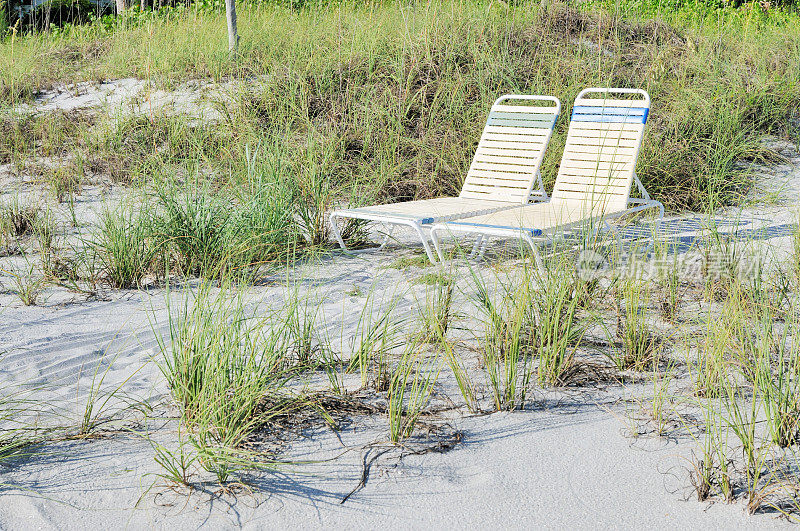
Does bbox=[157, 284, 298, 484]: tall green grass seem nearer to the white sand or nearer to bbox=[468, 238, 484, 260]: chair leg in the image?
the white sand

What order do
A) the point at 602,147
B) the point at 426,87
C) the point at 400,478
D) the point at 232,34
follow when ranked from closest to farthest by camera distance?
the point at 400,478 < the point at 602,147 < the point at 426,87 < the point at 232,34

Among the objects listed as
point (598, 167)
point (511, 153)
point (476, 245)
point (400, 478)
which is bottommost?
point (476, 245)

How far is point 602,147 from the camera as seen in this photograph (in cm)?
541

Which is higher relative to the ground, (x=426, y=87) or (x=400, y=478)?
(x=426, y=87)

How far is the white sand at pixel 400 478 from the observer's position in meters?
2.21

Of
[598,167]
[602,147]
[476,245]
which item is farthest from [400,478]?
[602,147]

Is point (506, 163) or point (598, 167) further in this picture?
point (506, 163)

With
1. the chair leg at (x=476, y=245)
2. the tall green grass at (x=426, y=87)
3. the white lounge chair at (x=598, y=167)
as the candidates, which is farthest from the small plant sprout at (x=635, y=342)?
the tall green grass at (x=426, y=87)

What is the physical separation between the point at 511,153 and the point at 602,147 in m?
0.70

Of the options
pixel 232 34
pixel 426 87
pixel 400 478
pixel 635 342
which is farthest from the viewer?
pixel 232 34

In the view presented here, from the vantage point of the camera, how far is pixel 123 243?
4477mm

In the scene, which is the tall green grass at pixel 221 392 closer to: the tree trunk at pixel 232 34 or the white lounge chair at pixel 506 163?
the white lounge chair at pixel 506 163

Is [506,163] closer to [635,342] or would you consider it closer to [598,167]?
[598,167]

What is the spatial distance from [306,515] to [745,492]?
4.11 feet
